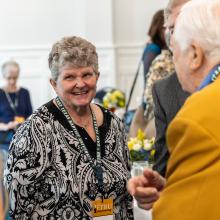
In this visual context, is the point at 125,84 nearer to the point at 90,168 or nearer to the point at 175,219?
the point at 90,168

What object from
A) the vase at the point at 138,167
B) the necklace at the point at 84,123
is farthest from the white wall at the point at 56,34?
the necklace at the point at 84,123

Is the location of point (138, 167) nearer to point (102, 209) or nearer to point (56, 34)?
point (102, 209)

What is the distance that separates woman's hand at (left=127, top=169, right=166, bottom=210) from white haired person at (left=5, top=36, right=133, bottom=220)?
0.40 metres

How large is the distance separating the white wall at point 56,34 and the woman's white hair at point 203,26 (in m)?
7.19

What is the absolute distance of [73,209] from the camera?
2.32m

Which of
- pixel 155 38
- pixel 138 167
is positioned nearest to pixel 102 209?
pixel 138 167

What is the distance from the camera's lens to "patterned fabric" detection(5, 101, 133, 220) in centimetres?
231

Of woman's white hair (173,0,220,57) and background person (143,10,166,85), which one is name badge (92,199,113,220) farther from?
background person (143,10,166,85)

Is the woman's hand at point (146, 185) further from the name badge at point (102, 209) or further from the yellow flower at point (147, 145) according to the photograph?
the yellow flower at point (147, 145)

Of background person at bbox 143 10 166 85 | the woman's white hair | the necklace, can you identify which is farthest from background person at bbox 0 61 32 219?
the woman's white hair

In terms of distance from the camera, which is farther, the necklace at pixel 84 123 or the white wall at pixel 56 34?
the white wall at pixel 56 34

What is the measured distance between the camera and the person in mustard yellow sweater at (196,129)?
1409 mm

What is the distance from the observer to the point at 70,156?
2.37m

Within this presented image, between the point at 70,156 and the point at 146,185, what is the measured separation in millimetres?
502
